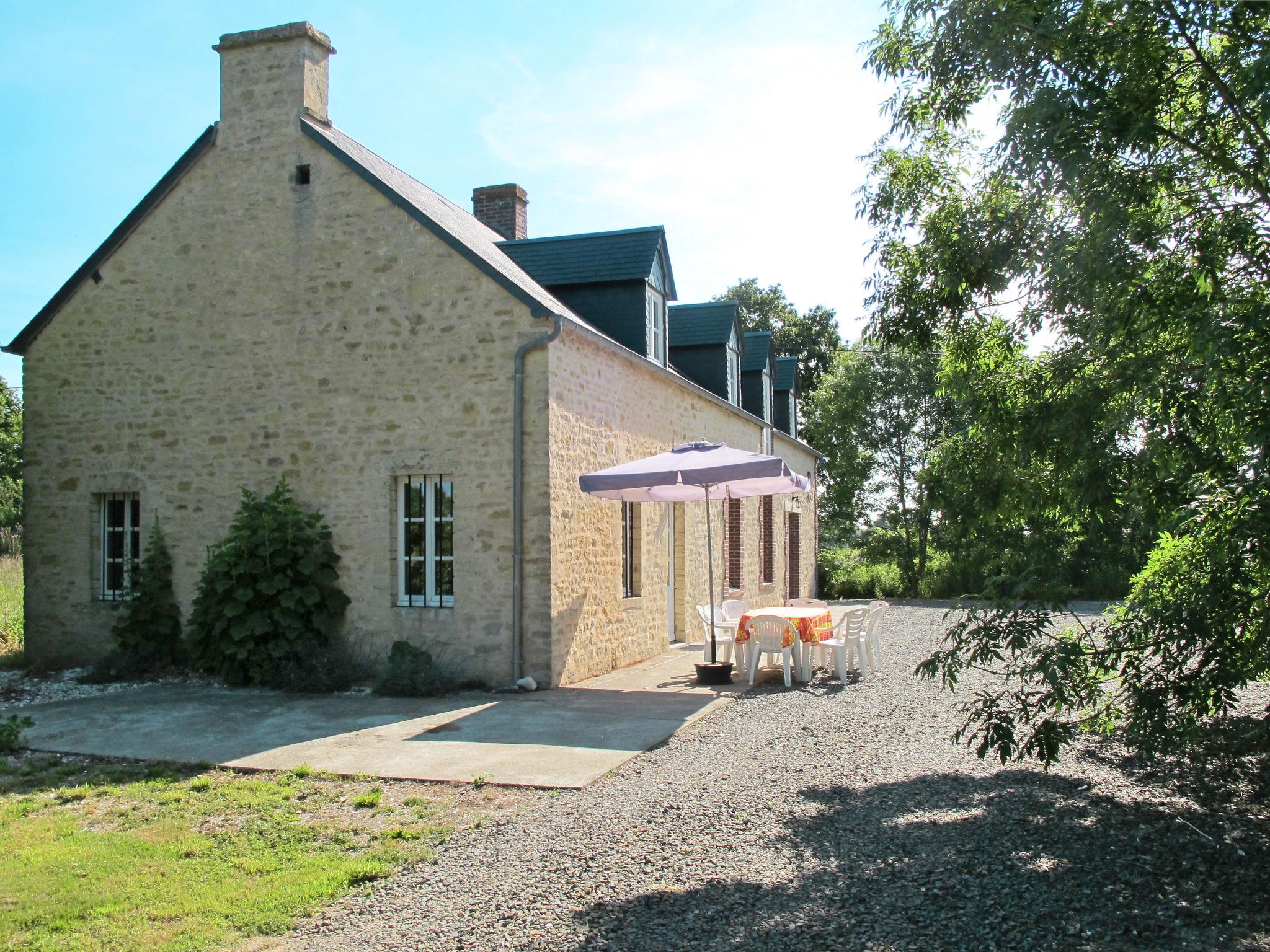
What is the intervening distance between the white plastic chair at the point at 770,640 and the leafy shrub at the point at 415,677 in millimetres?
2938

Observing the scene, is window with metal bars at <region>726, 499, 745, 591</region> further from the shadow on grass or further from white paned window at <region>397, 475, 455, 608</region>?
the shadow on grass

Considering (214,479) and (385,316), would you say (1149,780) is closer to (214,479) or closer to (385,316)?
(385,316)

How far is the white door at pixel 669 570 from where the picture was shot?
14469 mm

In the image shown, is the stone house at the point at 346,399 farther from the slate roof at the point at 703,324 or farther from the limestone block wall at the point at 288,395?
the slate roof at the point at 703,324

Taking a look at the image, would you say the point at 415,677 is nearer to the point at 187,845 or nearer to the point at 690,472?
the point at 690,472

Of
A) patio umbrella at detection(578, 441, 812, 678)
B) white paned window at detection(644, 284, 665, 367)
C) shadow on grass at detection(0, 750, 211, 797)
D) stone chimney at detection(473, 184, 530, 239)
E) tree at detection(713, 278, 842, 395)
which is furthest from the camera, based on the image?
tree at detection(713, 278, 842, 395)

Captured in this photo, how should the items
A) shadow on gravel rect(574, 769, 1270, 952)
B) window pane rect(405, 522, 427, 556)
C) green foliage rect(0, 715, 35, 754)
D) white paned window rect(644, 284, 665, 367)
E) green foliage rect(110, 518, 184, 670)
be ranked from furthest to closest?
white paned window rect(644, 284, 665, 367)
green foliage rect(110, 518, 184, 670)
window pane rect(405, 522, 427, 556)
green foliage rect(0, 715, 35, 754)
shadow on gravel rect(574, 769, 1270, 952)

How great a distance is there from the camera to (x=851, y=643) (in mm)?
11148

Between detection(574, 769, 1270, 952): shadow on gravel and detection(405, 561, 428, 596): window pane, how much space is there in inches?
255

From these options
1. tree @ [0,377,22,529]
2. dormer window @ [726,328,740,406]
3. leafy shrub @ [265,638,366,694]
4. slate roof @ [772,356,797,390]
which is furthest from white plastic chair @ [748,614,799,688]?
tree @ [0,377,22,529]

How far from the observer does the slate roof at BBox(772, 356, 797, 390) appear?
82.5ft

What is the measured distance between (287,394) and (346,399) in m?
0.80

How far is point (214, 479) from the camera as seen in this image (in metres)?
12.0

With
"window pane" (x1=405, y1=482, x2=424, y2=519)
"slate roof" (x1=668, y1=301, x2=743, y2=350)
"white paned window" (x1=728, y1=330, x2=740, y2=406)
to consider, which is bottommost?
"window pane" (x1=405, y1=482, x2=424, y2=519)
